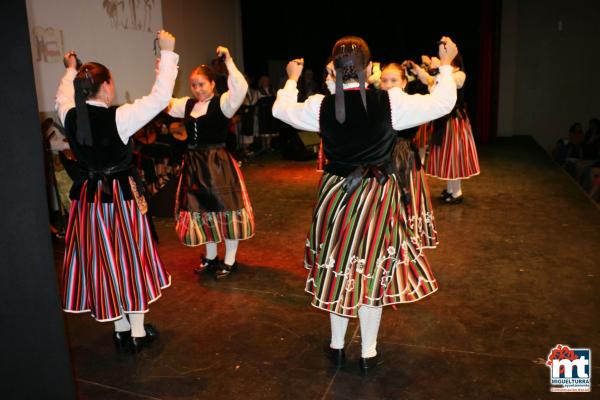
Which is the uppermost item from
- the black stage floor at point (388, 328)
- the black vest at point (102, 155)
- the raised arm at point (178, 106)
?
the raised arm at point (178, 106)

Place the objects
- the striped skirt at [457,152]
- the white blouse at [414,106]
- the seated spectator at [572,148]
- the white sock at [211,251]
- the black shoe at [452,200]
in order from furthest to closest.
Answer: the seated spectator at [572,148] < the black shoe at [452,200] < the striped skirt at [457,152] < the white sock at [211,251] < the white blouse at [414,106]

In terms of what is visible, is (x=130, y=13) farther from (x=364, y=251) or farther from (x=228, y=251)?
(x=364, y=251)

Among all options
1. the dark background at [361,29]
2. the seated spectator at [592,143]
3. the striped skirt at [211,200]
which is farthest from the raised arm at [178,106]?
the dark background at [361,29]

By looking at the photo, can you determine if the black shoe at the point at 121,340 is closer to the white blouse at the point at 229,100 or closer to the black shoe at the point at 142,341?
the black shoe at the point at 142,341

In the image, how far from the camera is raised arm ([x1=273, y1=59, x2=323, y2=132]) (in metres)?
2.14

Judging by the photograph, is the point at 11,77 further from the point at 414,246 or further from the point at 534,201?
the point at 534,201

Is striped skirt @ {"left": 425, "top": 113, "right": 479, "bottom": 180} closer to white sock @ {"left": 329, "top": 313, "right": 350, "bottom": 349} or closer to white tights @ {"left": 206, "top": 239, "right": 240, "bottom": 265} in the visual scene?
white tights @ {"left": 206, "top": 239, "right": 240, "bottom": 265}

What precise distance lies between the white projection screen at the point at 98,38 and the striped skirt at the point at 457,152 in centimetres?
337

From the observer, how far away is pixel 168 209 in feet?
16.4

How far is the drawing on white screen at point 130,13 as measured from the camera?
562 cm

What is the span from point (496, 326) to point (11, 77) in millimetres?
2504

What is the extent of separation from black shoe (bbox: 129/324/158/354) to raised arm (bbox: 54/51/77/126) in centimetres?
104

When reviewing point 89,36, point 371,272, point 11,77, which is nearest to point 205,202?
point 371,272

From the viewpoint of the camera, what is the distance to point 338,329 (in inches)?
94.7
